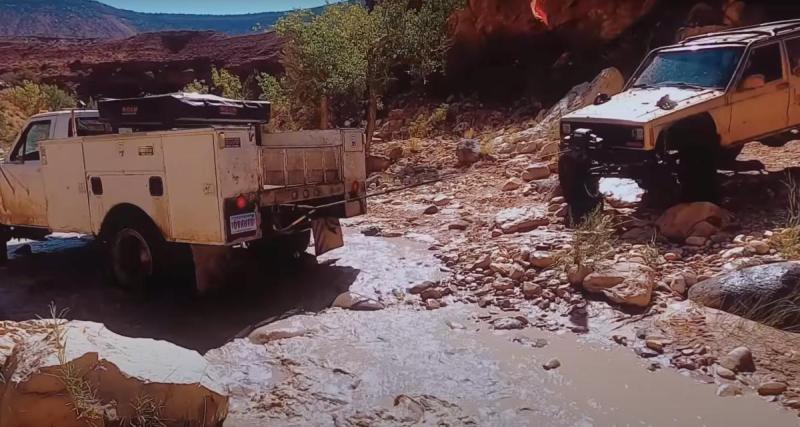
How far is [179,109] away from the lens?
7.18 metres

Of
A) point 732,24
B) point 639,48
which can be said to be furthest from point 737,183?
point 639,48

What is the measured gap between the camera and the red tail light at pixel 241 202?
6066mm

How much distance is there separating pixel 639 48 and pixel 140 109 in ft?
42.7

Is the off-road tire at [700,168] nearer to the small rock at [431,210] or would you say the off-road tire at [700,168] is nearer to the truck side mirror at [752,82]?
the truck side mirror at [752,82]

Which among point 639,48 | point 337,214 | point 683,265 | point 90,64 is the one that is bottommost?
point 683,265

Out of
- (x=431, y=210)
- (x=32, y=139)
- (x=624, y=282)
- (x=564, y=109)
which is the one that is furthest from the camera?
(x=564, y=109)

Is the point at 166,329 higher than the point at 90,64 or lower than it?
lower

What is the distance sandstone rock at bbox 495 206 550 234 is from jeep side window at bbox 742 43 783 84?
9.46 feet

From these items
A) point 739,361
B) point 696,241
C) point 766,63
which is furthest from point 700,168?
point 739,361

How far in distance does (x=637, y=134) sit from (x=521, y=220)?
172 centimetres

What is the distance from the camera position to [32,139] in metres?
7.98

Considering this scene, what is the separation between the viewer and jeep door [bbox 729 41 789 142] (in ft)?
25.5

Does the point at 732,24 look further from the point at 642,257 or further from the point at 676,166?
the point at 642,257

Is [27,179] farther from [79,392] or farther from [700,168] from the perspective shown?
[700,168]
